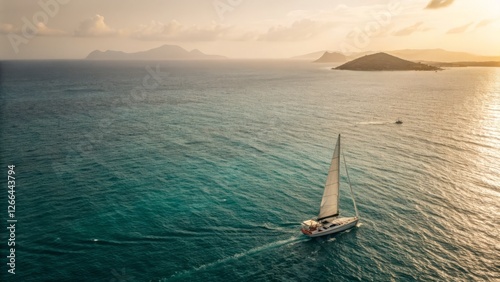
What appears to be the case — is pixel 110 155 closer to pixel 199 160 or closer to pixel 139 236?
pixel 199 160

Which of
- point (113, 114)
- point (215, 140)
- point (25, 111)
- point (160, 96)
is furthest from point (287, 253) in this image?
point (160, 96)

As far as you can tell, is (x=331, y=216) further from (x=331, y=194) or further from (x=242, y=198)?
(x=242, y=198)

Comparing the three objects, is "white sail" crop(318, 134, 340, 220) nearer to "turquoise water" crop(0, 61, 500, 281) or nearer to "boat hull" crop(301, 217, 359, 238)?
"boat hull" crop(301, 217, 359, 238)

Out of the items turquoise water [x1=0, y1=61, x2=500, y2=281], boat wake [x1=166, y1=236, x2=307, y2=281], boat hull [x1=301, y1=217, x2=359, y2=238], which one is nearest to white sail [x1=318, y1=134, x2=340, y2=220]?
boat hull [x1=301, y1=217, x2=359, y2=238]

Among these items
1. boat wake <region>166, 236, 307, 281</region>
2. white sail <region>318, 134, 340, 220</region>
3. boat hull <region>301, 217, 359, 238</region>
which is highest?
white sail <region>318, 134, 340, 220</region>

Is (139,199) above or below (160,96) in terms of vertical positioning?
below

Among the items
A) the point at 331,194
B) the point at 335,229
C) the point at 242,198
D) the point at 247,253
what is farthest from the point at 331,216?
the point at 242,198
